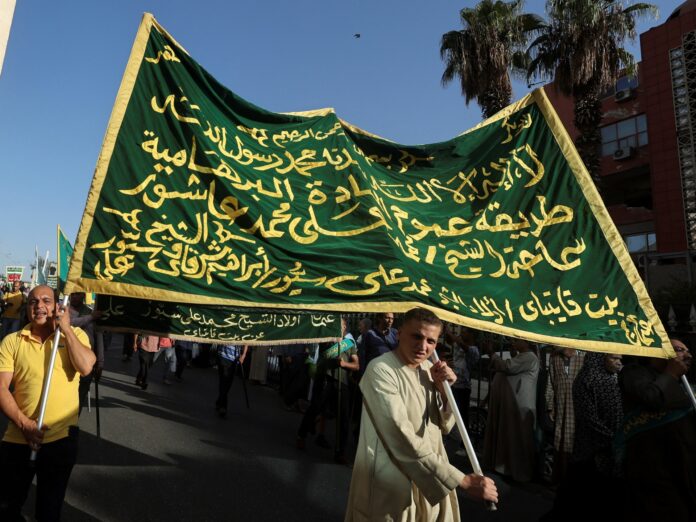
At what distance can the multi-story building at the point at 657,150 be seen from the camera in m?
20.5

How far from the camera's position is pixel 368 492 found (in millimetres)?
2736

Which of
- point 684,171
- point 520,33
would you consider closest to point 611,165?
point 684,171

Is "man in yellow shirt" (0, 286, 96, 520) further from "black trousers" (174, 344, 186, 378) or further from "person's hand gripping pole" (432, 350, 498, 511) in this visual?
"black trousers" (174, 344, 186, 378)

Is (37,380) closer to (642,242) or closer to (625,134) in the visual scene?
(642,242)

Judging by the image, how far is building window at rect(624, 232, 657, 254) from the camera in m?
25.2

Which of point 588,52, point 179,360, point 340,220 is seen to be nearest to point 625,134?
point 588,52

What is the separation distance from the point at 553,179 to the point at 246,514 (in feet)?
12.3

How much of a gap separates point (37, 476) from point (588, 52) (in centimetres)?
1760

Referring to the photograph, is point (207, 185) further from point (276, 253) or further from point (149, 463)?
point (149, 463)

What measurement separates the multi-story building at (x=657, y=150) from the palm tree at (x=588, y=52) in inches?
167

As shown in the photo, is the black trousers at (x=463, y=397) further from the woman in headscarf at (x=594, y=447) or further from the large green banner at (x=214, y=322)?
the woman in headscarf at (x=594, y=447)

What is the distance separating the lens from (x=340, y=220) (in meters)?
3.03

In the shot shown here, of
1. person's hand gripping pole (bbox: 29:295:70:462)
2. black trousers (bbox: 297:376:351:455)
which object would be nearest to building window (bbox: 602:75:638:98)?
black trousers (bbox: 297:376:351:455)

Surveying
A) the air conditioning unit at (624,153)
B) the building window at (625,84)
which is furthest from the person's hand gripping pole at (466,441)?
the building window at (625,84)
